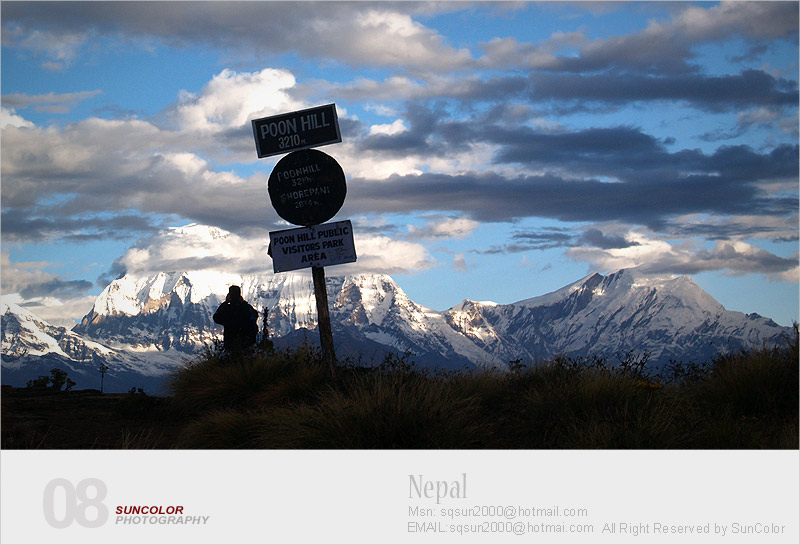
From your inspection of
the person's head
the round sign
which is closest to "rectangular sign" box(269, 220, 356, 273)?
the round sign

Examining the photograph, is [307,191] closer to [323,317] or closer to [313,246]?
[313,246]

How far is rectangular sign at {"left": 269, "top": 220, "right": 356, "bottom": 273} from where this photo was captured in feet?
42.7

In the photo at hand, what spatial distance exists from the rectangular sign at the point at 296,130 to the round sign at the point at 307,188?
21 centimetres

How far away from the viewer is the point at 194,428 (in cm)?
1009

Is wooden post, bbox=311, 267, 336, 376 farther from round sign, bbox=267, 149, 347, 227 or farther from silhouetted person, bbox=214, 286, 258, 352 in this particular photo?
silhouetted person, bbox=214, 286, 258, 352

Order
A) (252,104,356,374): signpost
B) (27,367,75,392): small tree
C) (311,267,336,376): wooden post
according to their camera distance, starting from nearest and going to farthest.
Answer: (311,267,336,376): wooden post
(252,104,356,374): signpost
(27,367,75,392): small tree

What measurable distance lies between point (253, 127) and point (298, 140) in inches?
32.9

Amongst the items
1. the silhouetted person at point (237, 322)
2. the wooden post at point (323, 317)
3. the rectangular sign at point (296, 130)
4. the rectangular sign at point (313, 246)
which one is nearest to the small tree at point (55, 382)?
the silhouetted person at point (237, 322)

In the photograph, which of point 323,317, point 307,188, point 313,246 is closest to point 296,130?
point 307,188

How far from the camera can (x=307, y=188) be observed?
13539mm

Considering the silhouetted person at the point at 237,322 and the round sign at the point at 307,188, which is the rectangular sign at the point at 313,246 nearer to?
the round sign at the point at 307,188

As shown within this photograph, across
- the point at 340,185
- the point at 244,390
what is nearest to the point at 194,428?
the point at 244,390

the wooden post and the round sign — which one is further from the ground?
the round sign

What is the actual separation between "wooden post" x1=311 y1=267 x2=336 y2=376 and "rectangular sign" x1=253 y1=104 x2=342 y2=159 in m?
2.12
